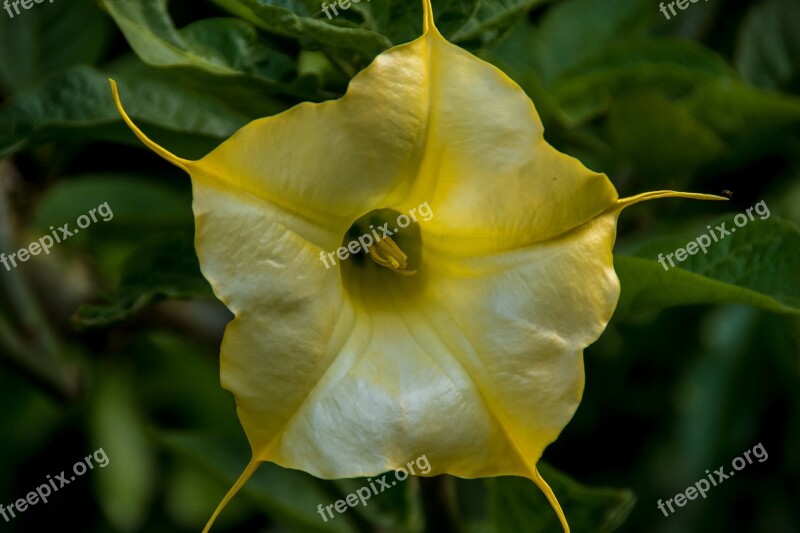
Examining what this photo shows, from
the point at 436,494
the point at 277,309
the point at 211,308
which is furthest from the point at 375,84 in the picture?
the point at 211,308

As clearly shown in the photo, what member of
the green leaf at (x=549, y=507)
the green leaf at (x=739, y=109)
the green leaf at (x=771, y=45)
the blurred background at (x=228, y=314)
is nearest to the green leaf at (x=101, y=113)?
the blurred background at (x=228, y=314)

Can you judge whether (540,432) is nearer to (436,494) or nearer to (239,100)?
(436,494)

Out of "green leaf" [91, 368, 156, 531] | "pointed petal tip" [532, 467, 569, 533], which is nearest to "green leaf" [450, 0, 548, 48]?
"pointed petal tip" [532, 467, 569, 533]

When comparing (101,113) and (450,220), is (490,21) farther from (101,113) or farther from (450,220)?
(101,113)

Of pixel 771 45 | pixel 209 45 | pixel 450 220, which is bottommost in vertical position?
pixel 771 45

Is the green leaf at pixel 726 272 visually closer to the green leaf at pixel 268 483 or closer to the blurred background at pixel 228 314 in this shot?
the blurred background at pixel 228 314

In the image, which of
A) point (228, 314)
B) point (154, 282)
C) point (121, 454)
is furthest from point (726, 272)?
point (121, 454)

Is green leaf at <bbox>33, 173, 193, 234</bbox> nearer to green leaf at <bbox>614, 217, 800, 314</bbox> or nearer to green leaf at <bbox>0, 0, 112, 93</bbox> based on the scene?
green leaf at <bbox>0, 0, 112, 93</bbox>
